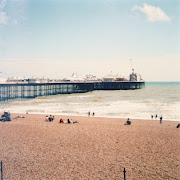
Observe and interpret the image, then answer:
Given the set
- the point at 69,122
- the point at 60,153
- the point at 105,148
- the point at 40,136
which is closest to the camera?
the point at 60,153

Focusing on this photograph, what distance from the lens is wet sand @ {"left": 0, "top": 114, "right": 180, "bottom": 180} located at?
7.32m

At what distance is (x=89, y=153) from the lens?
9.20 meters

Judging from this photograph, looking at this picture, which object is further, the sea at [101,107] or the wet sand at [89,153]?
the sea at [101,107]

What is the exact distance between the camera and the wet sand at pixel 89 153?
732 cm

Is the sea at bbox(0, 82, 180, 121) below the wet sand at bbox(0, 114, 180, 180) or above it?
below

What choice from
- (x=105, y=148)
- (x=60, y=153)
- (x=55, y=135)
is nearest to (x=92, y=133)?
(x=55, y=135)

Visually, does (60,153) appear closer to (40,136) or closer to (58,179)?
(58,179)

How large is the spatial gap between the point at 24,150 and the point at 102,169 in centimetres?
374

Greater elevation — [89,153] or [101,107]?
[89,153]

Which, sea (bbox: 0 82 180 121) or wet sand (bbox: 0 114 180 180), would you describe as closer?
wet sand (bbox: 0 114 180 180)

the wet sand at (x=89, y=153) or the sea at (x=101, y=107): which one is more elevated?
the wet sand at (x=89, y=153)

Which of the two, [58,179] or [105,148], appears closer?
[58,179]

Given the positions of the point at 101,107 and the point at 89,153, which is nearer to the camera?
the point at 89,153

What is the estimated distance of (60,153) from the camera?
921 centimetres
